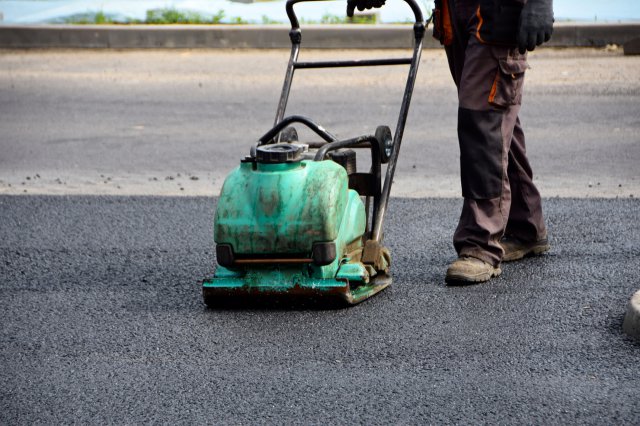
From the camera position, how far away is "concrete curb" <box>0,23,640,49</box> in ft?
40.9

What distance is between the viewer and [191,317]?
444cm

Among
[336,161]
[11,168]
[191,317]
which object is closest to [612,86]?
[11,168]

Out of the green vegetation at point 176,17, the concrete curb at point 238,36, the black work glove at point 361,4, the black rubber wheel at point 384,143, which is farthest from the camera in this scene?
the green vegetation at point 176,17

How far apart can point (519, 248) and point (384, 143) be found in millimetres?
895

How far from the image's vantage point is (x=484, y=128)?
189 inches

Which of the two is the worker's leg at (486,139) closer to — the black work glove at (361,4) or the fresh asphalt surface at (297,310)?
the fresh asphalt surface at (297,310)

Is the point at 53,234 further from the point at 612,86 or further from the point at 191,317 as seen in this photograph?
the point at 612,86

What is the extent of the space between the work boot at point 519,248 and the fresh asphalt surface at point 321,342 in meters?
0.05

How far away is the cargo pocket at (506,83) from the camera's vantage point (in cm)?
476

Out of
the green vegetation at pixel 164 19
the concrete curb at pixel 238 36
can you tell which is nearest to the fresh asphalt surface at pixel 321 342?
the concrete curb at pixel 238 36

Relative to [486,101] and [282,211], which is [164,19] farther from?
[282,211]

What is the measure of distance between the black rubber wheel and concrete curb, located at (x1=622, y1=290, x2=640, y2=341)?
4.19ft

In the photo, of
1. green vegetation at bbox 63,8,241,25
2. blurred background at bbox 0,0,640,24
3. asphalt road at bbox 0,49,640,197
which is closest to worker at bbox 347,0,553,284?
asphalt road at bbox 0,49,640,197

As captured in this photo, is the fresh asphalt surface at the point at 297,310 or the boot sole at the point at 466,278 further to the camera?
the boot sole at the point at 466,278
